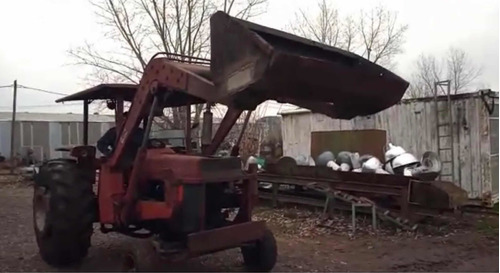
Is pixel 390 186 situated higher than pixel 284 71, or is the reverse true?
pixel 284 71

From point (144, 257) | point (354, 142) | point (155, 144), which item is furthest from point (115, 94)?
point (354, 142)

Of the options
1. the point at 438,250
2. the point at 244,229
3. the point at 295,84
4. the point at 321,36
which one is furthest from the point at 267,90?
the point at 321,36

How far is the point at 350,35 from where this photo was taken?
108ft

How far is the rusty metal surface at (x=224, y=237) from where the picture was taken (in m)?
5.76

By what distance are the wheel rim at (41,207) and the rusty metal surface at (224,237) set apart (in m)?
2.13

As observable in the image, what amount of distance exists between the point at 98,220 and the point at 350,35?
27831 millimetres

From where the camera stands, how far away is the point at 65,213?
670 centimetres

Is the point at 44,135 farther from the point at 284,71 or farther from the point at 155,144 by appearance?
the point at 284,71

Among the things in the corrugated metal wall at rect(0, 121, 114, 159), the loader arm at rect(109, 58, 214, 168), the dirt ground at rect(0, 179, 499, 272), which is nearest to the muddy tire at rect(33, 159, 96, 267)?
the dirt ground at rect(0, 179, 499, 272)

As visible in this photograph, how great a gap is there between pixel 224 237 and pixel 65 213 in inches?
77.4

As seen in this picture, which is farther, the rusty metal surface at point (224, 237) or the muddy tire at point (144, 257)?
the muddy tire at point (144, 257)

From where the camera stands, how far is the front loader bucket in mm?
4535

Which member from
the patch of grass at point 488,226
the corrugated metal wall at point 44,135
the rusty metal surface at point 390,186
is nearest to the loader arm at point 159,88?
the rusty metal surface at point 390,186

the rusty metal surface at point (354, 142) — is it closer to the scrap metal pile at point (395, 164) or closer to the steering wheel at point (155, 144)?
the scrap metal pile at point (395, 164)
